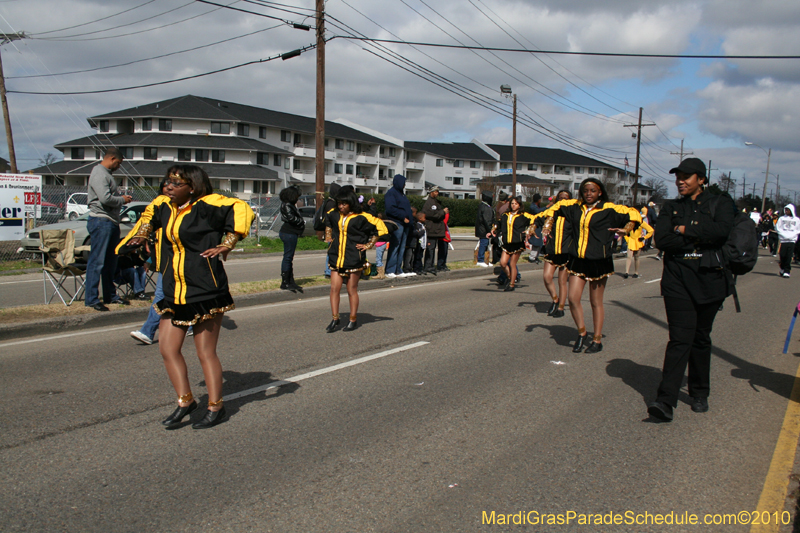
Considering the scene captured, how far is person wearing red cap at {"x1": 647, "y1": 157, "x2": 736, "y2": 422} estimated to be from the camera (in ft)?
15.4

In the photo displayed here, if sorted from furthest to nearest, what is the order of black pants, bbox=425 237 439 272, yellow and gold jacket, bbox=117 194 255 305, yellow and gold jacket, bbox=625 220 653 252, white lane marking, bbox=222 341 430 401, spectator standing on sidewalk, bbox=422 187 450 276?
black pants, bbox=425 237 439 272
spectator standing on sidewalk, bbox=422 187 450 276
yellow and gold jacket, bbox=625 220 653 252
white lane marking, bbox=222 341 430 401
yellow and gold jacket, bbox=117 194 255 305

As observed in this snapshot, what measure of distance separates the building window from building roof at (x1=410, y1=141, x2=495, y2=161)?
3673 centimetres

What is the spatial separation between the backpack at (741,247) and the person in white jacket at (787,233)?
13.7 m

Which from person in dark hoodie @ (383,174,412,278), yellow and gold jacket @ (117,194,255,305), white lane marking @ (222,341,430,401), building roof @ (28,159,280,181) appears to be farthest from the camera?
building roof @ (28,159,280,181)

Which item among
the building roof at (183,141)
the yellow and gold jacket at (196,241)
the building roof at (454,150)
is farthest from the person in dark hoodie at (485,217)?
the building roof at (454,150)

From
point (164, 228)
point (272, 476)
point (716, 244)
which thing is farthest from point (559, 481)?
point (164, 228)

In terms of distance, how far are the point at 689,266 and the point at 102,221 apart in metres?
7.24

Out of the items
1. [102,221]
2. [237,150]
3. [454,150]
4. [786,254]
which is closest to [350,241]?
[102,221]

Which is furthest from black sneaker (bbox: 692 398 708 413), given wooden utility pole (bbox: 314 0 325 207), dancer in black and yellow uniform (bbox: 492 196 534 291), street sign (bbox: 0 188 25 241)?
street sign (bbox: 0 188 25 241)

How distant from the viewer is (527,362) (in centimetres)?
668

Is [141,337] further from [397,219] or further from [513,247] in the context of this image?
[513,247]

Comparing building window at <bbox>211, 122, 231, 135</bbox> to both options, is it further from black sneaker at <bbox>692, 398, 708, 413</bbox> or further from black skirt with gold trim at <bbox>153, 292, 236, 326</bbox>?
black sneaker at <bbox>692, 398, 708, 413</bbox>

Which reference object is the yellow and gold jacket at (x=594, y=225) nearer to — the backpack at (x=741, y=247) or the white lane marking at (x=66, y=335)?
the backpack at (x=741, y=247)

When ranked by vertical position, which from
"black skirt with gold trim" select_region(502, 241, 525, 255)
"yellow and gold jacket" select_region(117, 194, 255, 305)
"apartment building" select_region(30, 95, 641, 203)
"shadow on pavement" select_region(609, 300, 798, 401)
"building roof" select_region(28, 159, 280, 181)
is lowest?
"shadow on pavement" select_region(609, 300, 798, 401)
